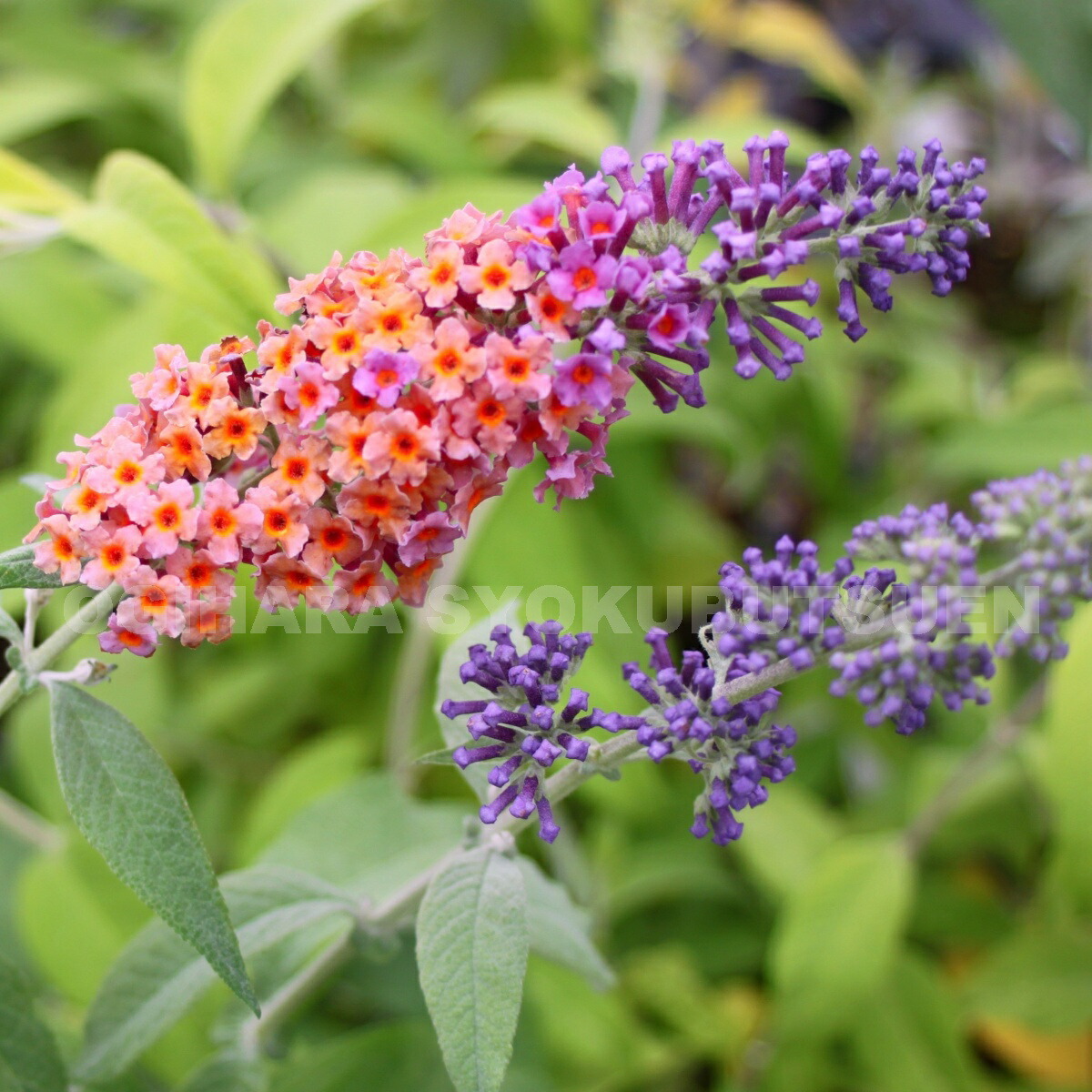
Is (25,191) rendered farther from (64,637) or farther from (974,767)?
(974,767)

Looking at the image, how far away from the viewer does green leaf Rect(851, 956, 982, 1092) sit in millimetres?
1678

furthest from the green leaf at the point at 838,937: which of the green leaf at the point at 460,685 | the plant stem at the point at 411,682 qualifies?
the green leaf at the point at 460,685

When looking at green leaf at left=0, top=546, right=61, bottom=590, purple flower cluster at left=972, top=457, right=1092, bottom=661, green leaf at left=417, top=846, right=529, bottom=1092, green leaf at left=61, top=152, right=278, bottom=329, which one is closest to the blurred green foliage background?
green leaf at left=61, top=152, right=278, bottom=329

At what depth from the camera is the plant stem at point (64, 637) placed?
842 millimetres

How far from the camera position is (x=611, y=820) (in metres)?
1.90

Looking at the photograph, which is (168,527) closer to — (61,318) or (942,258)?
(942,258)

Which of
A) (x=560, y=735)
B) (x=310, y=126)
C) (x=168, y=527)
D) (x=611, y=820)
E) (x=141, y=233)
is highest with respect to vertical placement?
(x=310, y=126)

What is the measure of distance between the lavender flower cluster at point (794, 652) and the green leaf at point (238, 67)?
43.0 inches

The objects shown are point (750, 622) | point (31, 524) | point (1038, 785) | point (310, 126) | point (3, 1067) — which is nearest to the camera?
point (750, 622)

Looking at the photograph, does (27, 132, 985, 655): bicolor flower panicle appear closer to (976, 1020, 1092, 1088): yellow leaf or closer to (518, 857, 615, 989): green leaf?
(518, 857, 615, 989): green leaf

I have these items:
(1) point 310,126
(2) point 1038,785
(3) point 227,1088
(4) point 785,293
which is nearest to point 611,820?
(2) point 1038,785

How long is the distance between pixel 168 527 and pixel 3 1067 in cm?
56

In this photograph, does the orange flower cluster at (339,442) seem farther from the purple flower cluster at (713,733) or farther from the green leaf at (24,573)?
the purple flower cluster at (713,733)

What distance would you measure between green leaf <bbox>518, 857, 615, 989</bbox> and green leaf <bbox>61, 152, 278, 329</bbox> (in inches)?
27.8
